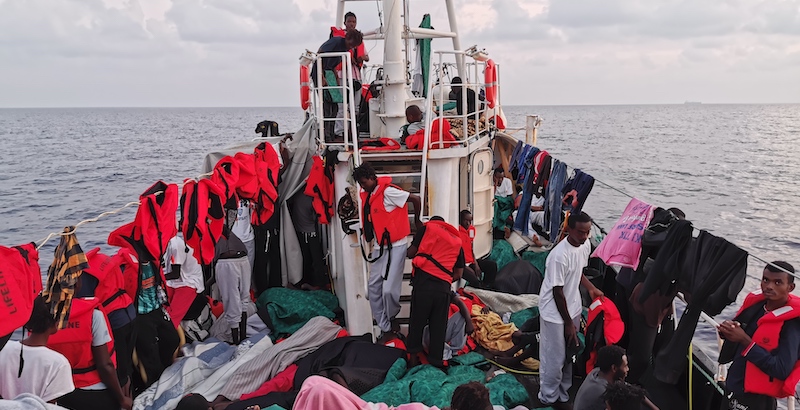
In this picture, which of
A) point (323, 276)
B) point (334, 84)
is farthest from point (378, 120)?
point (323, 276)

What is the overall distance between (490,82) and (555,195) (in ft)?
8.81

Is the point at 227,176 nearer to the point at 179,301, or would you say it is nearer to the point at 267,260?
the point at 179,301

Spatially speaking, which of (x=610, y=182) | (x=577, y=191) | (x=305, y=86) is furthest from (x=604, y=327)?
(x=610, y=182)

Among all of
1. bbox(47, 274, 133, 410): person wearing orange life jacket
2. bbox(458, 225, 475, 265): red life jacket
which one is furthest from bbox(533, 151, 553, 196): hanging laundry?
bbox(47, 274, 133, 410): person wearing orange life jacket

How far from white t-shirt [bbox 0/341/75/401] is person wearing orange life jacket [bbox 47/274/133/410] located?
36 cm

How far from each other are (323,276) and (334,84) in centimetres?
324

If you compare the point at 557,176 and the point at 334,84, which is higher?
the point at 334,84

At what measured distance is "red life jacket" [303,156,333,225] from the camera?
8.11 m

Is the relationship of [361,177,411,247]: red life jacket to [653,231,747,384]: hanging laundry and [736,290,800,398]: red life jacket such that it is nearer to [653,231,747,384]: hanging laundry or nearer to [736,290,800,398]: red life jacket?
[653,231,747,384]: hanging laundry

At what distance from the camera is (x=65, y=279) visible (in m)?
4.21

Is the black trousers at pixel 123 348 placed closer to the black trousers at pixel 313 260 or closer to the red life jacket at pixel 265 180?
the red life jacket at pixel 265 180

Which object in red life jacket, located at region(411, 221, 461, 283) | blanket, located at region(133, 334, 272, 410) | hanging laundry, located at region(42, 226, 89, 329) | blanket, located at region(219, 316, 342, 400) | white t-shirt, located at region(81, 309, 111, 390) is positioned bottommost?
blanket, located at region(133, 334, 272, 410)

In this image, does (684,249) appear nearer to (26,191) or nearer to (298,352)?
(298,352)

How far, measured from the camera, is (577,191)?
26.7 feet
